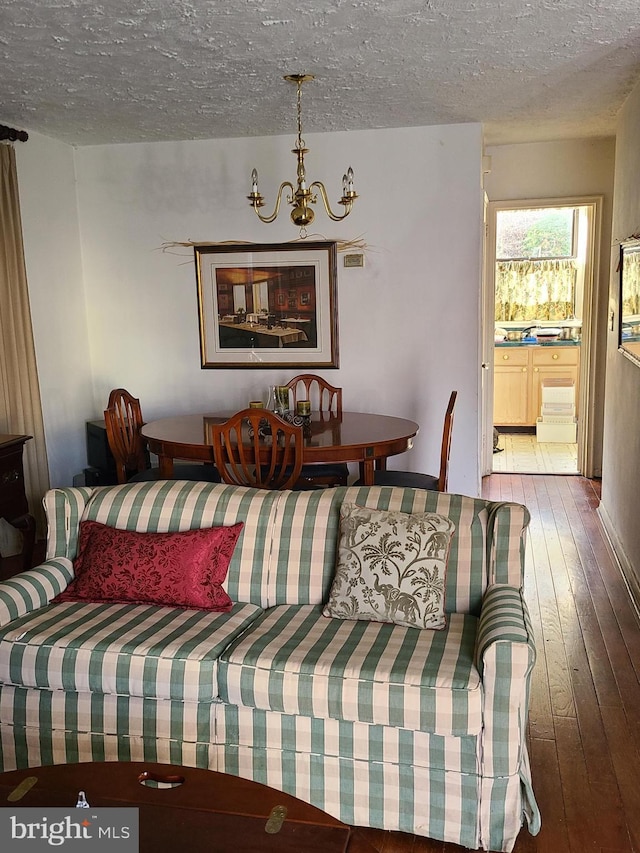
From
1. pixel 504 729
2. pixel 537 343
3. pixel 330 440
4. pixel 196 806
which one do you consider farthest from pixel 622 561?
pixel 537 343

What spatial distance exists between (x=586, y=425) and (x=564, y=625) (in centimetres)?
297

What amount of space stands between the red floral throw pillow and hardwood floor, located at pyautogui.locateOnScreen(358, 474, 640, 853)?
92cm

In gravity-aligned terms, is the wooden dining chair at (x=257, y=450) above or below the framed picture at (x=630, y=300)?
below

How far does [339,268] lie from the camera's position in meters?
4.98

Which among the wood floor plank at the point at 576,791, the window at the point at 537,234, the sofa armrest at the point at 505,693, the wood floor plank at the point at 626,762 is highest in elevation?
the window at the point at 537,234

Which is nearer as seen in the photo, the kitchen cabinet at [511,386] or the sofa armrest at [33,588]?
the sofa armrest at [33,588]

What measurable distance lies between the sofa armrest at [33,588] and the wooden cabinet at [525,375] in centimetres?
561

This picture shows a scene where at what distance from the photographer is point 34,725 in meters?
2.35

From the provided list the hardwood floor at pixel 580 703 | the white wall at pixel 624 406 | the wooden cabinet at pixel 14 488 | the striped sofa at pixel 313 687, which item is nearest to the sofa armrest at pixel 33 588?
the striped sofa at pixel 313 687

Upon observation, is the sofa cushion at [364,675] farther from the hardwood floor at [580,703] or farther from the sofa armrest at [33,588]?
the sofa armrest at [33,588]

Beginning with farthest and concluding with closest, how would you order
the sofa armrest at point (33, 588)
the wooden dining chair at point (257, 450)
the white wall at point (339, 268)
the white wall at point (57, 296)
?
the white wall at point (339, 268) → the white wall at point (57, 296) → the wooden dining chair at point (257, 450) → the sofa armrest at point (33, 588)

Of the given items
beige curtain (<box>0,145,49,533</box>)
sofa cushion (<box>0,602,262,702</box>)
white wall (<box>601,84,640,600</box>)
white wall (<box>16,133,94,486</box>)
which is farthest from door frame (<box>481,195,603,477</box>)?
sofa cushion (<box>0,602,262,702</box>)

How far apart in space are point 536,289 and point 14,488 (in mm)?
5981

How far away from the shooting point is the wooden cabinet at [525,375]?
302 inches
